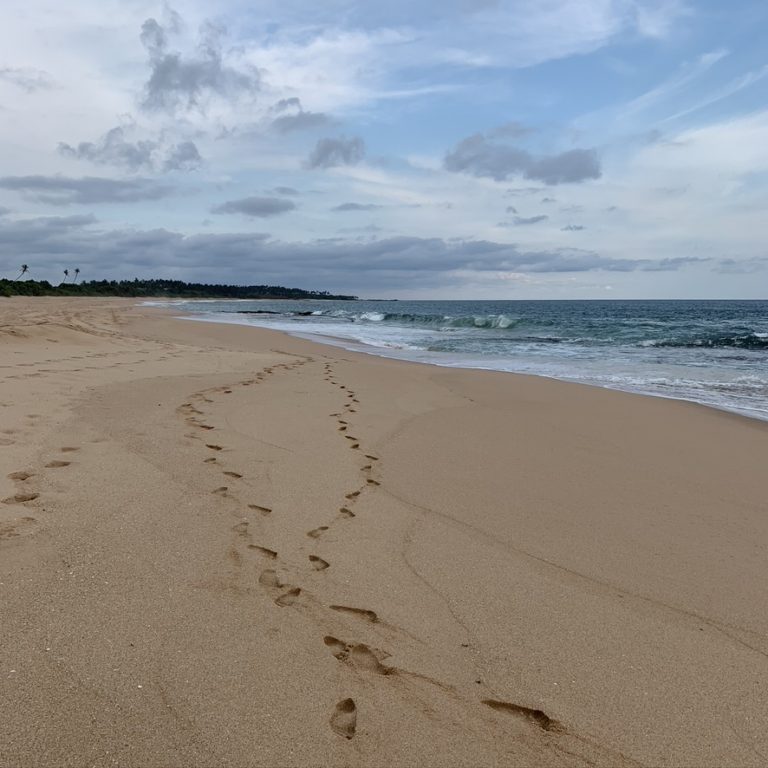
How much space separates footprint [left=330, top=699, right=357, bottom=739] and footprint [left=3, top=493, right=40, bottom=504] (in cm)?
252

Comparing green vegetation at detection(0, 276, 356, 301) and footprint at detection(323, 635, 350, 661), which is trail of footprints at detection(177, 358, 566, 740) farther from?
green vegetation at detection(0, 276, 356, 301)

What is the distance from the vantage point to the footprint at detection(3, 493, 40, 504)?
12.2 feet

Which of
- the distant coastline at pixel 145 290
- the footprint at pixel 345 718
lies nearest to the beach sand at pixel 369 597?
the footprint at pixel 345 718

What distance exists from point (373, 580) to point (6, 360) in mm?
9116

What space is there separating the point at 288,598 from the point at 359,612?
335 mm

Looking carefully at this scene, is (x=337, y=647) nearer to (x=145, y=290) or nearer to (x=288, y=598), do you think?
(x=288, y=598)

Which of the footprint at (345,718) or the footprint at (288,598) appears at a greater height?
the footprint at (288,598)

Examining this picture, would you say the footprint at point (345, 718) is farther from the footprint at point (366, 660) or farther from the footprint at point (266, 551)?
the footprint at point (266, 551)

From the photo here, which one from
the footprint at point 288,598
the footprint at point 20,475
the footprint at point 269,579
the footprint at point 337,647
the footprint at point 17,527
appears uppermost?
the footprint at point 20,475

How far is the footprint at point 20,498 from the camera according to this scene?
3726 mm

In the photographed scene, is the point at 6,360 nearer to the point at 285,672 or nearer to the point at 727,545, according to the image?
the point at 285,672

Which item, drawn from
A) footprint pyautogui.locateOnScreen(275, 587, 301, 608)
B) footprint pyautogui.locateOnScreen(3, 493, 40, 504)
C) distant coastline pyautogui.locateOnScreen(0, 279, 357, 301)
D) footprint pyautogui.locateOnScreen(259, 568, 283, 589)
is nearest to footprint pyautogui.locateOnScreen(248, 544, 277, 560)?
footprint pyautogui.locateOnScreen(259, 568, 283, 589)

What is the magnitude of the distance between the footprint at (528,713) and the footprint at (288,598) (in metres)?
0.99

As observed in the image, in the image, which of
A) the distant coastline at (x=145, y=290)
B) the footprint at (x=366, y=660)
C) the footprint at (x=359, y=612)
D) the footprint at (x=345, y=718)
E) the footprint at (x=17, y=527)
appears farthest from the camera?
the distant coastline at (x=145, y=290)
